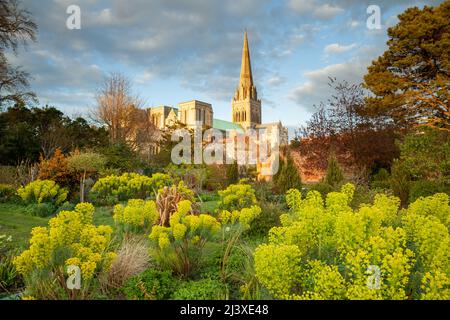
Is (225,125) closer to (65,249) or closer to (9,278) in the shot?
(9,278)

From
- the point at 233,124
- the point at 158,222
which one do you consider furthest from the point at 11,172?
the point at 233,124

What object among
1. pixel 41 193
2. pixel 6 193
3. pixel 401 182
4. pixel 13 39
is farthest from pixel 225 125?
pixel 41 193

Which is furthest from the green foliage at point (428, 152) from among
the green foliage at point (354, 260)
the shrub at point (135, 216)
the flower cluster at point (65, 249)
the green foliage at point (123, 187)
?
the flower cluster at point (65, 249)

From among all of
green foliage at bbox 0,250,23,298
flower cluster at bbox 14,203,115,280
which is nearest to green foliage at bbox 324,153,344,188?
flower cluster at bbox 14,203,115,280

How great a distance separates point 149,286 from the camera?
279cm

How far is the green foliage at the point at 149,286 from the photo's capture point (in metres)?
2.76

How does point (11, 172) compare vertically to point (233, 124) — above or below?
below

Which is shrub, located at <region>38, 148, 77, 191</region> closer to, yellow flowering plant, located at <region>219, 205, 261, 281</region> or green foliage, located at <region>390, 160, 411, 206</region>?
yellow flowering plant, located at <region>219, 205, 261, 281</region>

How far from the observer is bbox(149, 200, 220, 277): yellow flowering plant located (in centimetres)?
337

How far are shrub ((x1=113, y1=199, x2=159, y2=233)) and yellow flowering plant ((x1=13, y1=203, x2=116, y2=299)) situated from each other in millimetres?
919

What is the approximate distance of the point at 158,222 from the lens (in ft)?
17.3

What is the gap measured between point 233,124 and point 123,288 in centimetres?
7854

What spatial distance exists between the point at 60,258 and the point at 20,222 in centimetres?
484
